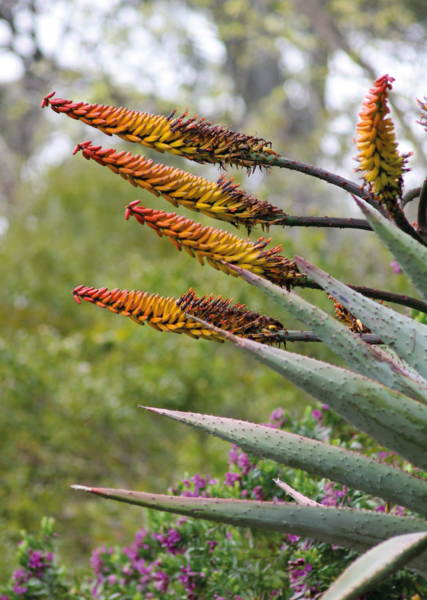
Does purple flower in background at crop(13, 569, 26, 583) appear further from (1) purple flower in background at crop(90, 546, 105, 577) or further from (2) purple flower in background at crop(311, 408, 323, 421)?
(2) purple flower in background at crop(311, 408, 323, 421)

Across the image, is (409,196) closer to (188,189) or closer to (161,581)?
(188,189)

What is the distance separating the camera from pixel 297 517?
1214 mm

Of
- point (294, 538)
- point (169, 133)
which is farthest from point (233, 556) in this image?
point (169, 133)

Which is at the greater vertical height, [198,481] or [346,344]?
[346,344]

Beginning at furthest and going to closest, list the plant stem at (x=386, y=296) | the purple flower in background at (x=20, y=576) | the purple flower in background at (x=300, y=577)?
the purple flower in background at (x=20, y=576) → the purple flower in background at (x=300, y=577) → the plant stem at (x=386, y=296)

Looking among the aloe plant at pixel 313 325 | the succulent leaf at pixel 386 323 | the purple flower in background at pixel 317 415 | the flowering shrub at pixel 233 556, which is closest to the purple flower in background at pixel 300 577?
the flowering shrub at pixel 233 556

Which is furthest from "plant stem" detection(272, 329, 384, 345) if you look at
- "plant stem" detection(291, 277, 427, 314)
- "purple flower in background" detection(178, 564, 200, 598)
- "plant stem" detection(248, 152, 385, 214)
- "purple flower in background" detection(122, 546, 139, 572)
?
"purple flower in background" detection(122, 546, 139, 572)

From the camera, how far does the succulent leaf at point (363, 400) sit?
3.83ft

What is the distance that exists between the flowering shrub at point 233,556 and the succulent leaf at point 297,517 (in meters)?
0.73

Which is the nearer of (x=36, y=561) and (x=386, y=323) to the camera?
(x=386, y=323)

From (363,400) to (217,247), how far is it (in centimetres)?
50

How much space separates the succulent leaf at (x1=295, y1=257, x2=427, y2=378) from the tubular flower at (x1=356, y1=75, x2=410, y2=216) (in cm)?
22

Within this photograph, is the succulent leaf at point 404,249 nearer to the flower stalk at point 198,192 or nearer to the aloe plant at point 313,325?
the aloe plant at point 313,325

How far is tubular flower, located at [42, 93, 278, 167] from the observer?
139cm
